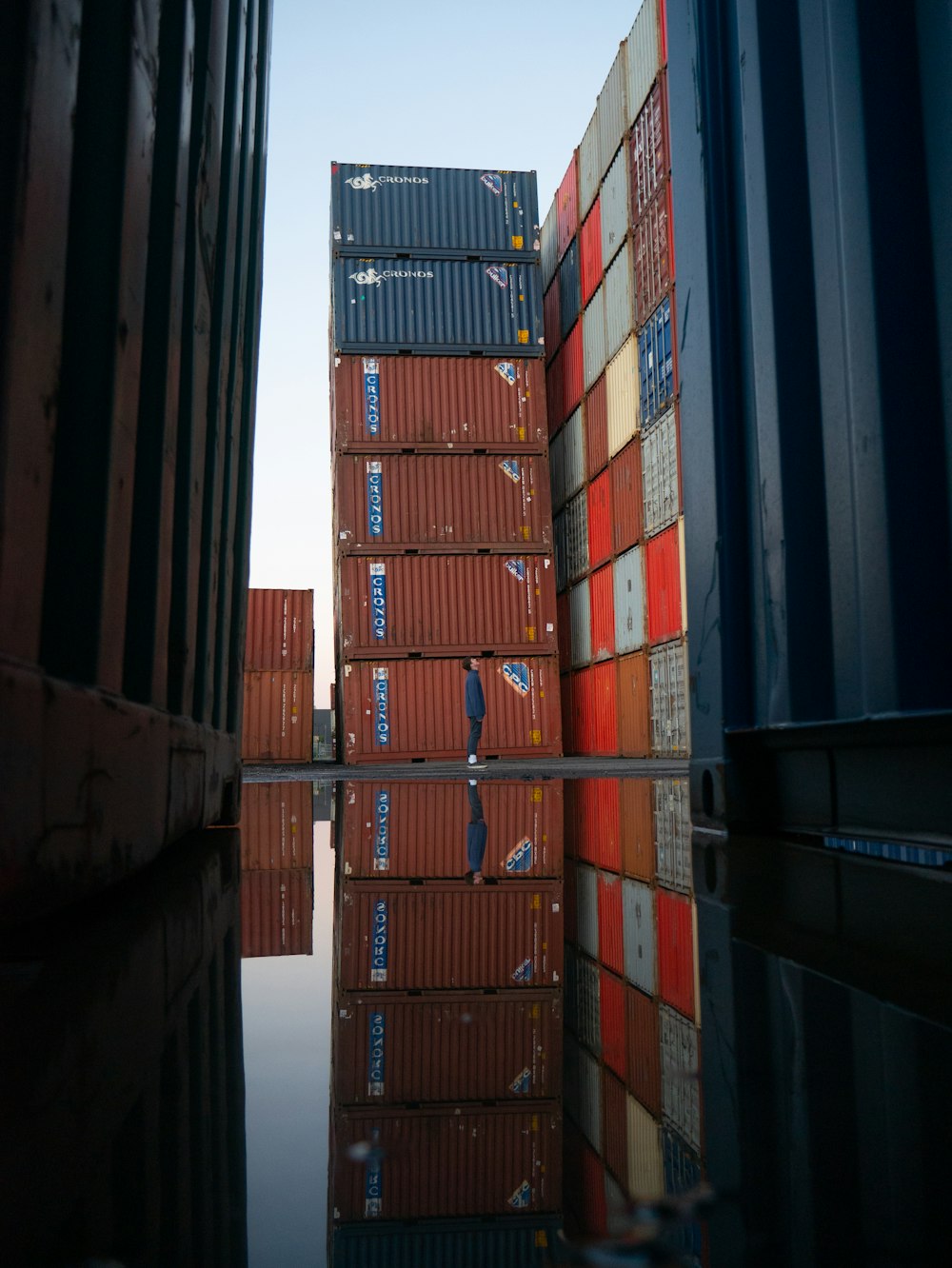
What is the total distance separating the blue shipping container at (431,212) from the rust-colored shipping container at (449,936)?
19.6m

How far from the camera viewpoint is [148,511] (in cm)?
321

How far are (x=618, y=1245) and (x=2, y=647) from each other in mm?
1558

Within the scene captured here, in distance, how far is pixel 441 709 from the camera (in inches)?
761

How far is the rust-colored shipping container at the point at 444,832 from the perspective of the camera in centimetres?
374

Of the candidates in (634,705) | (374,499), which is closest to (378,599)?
(374,499)

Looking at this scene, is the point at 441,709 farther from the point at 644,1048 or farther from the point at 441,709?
the point at 644,1048

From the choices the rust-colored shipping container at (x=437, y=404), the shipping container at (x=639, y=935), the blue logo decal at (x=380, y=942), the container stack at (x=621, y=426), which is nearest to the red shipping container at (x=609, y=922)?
the shipping container at (x=639, y=935)

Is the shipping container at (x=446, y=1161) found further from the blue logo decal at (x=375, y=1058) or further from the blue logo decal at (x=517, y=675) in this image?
the blue logo decal at (x=517, y=675)

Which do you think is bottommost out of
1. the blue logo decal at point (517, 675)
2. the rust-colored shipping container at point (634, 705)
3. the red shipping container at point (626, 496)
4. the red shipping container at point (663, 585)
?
the rust-colored shipping container at point (634, 705)

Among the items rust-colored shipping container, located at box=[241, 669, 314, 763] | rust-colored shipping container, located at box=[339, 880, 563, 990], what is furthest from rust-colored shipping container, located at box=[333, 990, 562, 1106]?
rust-colored shipping container, located at box=[241, 669, 314, 763]

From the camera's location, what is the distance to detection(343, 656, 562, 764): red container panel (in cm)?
1916

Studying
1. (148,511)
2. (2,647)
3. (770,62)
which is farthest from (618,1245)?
(770,62)

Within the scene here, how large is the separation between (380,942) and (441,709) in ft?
55.7

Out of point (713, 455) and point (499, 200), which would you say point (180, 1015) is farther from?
point (499, 200)
